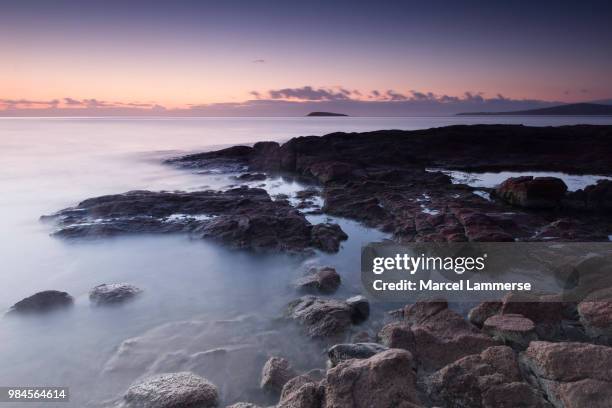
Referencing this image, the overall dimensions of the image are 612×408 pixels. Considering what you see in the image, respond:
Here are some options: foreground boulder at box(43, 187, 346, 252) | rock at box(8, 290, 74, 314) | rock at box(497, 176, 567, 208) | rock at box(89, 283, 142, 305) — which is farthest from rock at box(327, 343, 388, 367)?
rock at box(497, 176, 567, 208)

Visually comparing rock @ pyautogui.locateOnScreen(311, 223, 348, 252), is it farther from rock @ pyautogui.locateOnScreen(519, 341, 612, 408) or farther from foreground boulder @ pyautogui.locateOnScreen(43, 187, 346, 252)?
rock @ pyautogui.locateOnScreen(519, 341, 612, 408)

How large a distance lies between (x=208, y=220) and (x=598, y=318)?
10364 millimetres

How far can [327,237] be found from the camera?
1126 centimetres

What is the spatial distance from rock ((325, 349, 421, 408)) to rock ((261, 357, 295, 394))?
45.5 inches

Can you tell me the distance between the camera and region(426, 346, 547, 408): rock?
4.48 meters

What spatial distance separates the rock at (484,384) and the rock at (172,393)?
283 centimetres

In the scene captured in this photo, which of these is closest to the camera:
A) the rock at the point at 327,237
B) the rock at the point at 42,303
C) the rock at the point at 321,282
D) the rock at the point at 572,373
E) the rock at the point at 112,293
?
the rock at the point at 572,373

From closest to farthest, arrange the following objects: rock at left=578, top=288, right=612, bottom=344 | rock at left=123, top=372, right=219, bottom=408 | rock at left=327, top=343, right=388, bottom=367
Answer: rock at left=123, top=372, right=219, bottom=408, rock at left=327, top=343, right=388, bottom=367, rock at left=578, top=288, right=612, bottom=344

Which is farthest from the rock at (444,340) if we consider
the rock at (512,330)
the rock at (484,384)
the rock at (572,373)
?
the rock at (572,373)

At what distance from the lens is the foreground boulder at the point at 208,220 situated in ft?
37.4

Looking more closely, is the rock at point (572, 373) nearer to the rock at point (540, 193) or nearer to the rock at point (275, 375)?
the rock at point (275, 375)

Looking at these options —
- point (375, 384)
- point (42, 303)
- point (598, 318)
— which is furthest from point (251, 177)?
point (375, 384)

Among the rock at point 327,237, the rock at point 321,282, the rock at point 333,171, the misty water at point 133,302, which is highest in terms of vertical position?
the rock at point 333,171

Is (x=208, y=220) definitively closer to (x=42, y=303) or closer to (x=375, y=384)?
(x=42, y=303)
